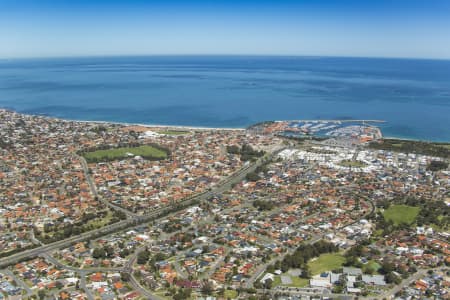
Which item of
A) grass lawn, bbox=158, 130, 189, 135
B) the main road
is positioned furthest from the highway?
grass lawn, bbox=158, 130, 189, 135

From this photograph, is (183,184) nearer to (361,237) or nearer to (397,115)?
(361,237)

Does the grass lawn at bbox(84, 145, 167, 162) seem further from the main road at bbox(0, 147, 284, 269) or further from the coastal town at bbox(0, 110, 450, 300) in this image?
the main road at bbox(0, 147, 284, 269)

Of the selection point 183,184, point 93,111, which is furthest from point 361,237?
point 93,111

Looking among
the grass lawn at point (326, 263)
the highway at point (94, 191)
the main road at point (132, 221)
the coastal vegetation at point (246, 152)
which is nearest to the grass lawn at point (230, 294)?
the grass lawn at point (326, 263)

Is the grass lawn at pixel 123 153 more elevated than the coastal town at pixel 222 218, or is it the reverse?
the grass lawn at pixel 123 153

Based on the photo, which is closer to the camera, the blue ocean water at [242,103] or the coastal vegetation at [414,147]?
the coastal vegetation at [414,147]

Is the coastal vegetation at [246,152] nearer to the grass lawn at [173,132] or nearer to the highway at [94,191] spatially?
the grass lawn at [173,132]

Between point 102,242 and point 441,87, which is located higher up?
point 441,87
